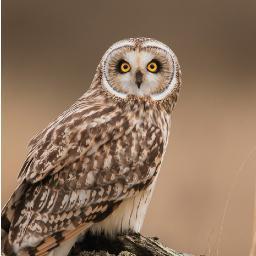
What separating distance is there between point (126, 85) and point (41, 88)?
3.34m

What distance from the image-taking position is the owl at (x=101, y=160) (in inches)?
157

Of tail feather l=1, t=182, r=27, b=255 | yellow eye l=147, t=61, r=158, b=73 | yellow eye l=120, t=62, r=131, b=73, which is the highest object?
yellow eye l=147, t=61, r=158, b=73

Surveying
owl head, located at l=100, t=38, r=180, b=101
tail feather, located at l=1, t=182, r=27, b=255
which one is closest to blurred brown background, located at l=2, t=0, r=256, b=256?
owl head, located at l=100, t=38, r=180, b=101

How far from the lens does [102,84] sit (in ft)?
14.3

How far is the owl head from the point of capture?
427 centimetres

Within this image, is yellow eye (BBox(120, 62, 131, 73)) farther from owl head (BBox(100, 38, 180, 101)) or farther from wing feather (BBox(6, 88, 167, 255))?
wing feather (BBox(6, 88, 167, 255))

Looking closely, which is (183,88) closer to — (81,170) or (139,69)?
(139,69)

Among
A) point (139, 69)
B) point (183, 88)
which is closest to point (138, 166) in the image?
point (139, 69)

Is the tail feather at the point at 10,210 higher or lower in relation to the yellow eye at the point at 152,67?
lower

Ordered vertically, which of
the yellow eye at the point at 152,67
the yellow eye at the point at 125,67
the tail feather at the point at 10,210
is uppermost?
the yellow eye at the point at 152,67

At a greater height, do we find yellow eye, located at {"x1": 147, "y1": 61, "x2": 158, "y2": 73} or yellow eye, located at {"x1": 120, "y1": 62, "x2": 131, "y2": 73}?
yellow eye, located at {"x1": 147, "y1": 61, "x2": 158, "y2": 73}

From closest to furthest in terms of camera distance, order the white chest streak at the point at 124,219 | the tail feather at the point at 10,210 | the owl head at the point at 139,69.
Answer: the tail feather at the point at 10,210, the white chest streak at the point at 124,219, the owl head at the point at 139,69

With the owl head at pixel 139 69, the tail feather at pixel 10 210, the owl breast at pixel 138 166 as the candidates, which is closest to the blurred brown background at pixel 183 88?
the owl head at pixel 139 69

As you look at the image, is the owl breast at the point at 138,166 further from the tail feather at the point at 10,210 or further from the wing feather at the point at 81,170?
the tail feather at the point at 10,210
